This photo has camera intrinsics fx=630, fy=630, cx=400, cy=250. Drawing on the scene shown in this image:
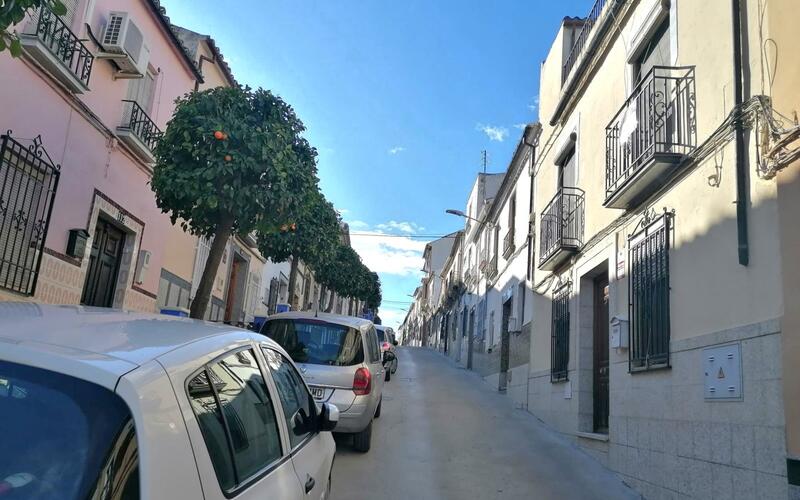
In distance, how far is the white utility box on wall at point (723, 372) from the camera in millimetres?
5203

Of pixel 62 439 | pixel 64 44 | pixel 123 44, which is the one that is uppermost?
pixel 123 44

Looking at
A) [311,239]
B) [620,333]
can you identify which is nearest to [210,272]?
[620,333]

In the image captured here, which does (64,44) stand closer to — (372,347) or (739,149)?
(372,347)

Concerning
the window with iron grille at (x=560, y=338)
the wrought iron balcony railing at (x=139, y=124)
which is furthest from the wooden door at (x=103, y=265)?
the window with iron grille at (x=560, y=338)

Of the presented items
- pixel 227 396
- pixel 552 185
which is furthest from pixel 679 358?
pixel 552 185

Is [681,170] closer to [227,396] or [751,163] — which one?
[751,163]

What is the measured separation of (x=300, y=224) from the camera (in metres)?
16.0

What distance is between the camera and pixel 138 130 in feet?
34.2

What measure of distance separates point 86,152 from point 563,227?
7.53 metres

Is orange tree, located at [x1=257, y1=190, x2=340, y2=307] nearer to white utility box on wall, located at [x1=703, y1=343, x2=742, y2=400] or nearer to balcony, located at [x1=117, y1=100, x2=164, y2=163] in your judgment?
balcony, located at [x1=117, y1=100, x2=164, y2=163]

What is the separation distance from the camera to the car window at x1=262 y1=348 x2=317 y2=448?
3102 mm

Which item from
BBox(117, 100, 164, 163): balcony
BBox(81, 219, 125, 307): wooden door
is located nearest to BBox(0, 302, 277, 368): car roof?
BBox(117, 100, 164, 163): balcony

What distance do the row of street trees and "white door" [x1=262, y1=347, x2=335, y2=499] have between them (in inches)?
186

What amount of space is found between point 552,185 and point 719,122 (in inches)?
258
